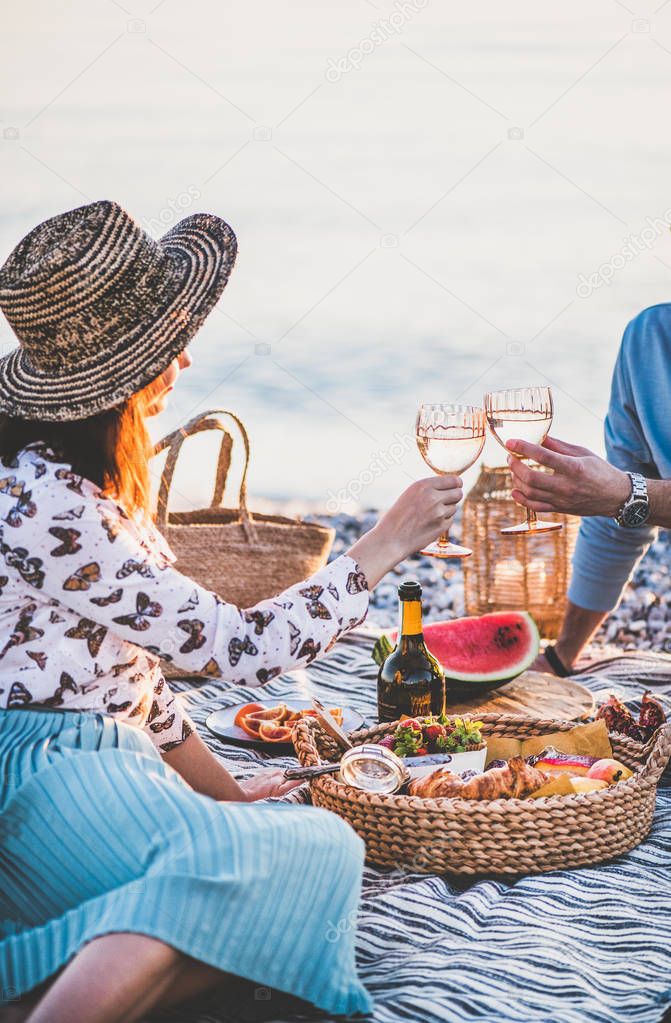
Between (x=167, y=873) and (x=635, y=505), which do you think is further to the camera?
(x=635, y=505)

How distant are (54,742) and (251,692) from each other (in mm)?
1939

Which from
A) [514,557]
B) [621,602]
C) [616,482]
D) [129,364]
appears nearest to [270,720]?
[616,482]

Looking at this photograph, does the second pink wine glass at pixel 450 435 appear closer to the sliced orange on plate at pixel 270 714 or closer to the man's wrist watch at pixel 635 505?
the man's wrist watch at pixel 635 505

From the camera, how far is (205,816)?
75.1 inches

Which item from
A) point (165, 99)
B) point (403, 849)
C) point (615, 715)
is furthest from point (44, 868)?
point (165, 99)

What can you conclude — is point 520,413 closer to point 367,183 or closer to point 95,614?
point 95,614

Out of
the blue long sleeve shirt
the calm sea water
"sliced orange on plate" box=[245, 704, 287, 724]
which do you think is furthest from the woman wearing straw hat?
the calm sea water

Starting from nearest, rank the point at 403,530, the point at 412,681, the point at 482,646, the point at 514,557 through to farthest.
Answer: the point at 403,530 < the point at 412,681 < the point at 482,646 < the point at 514,557

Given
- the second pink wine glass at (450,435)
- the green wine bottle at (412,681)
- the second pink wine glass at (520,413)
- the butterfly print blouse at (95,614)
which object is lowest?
the green wine bottle at (412,681)

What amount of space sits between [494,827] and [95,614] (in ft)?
3.25

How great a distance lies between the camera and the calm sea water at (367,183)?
9.88 m

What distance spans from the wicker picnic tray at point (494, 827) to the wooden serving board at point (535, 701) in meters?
0.73

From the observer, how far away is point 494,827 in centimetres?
238

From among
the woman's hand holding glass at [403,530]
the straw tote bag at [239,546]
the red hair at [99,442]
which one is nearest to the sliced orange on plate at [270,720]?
the woman's hand holding glass at [403,530]
